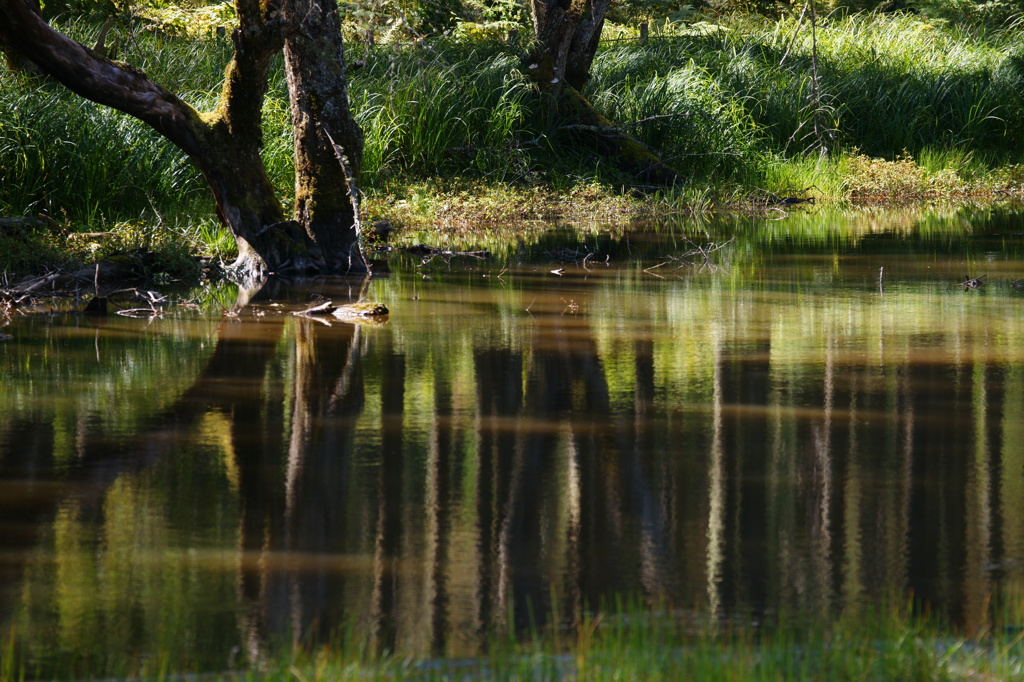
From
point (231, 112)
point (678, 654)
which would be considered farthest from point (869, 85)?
point (678, 654)

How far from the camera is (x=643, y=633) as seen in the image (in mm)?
3154

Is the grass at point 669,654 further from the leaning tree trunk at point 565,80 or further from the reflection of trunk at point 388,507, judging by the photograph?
the leaning tree trunk at point 565,80

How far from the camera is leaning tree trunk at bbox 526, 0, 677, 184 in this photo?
704 inches

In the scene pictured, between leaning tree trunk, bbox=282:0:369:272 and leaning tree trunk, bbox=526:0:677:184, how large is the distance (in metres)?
7.35

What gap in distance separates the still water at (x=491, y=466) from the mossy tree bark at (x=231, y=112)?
5.34 feet

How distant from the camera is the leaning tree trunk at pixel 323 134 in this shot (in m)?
10.4

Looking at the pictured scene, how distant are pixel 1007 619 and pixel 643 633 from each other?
104 centimetres

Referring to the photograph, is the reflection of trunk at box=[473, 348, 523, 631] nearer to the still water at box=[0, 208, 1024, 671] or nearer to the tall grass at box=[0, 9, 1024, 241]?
the still water at box=[0, 208, 1024, 671]

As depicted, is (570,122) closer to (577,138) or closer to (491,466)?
(577,138)

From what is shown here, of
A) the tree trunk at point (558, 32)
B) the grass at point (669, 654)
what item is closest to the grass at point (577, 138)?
the tree trunk at point (558, 32)

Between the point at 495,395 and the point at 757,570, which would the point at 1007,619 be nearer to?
the point at 757,570

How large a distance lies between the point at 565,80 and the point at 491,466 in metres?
14.0

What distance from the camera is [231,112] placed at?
1033 cm

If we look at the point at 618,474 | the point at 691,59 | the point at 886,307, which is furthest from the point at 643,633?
the point at 691,59
